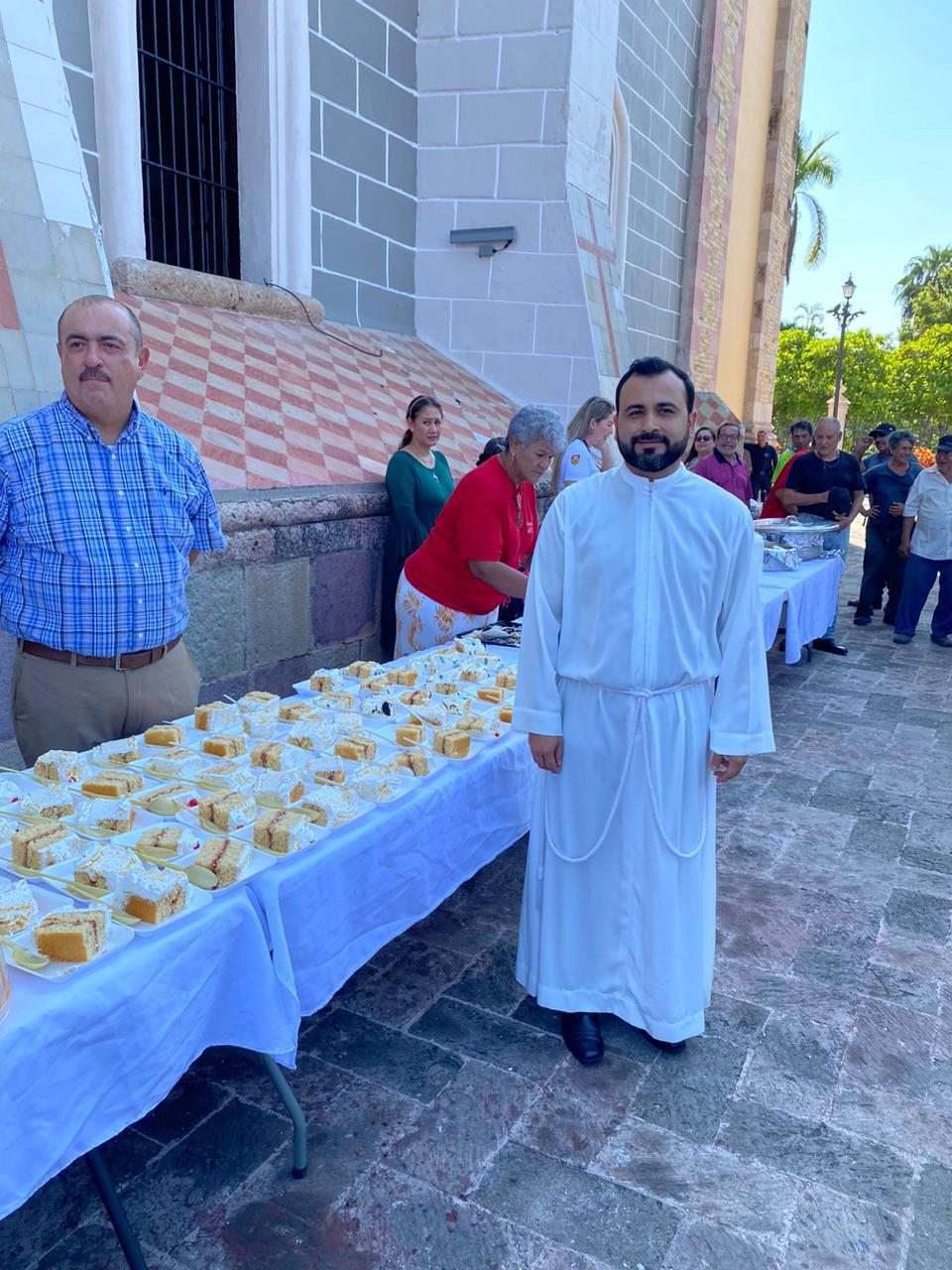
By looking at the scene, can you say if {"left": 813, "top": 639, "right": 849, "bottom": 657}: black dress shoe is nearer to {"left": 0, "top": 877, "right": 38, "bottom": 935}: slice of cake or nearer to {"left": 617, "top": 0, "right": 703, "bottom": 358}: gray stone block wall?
{"left": 617, "top": 0, "right": 703, "bottom": 358}: gray stone block wall

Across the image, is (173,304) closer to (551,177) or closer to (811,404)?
(551,177)

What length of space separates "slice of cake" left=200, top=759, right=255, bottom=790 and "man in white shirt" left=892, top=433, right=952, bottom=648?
728 cm

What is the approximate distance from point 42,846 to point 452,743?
1084 mm

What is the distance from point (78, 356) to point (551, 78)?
7425 millimetres

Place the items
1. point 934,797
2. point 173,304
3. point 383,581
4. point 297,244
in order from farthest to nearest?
1. point 297,244
2. point 173,304
3. point 383,581
4. point 934,797

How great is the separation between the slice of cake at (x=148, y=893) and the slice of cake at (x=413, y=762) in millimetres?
778

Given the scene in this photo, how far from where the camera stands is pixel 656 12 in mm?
11711

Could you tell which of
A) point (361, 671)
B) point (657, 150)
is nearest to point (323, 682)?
point (361, 671)

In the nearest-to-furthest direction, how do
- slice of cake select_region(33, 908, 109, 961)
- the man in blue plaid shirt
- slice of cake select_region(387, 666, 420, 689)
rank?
slice of cake select_region(33, 908, 109, 961) < the man in blue plaid shirt < slice of cake select_region(387, 666, 420, 689)

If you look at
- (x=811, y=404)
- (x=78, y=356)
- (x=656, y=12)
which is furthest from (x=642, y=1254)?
(x=811, y=404)

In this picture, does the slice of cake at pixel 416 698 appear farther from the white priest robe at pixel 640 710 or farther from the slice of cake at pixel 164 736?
the slice of cake at pixel 164 736

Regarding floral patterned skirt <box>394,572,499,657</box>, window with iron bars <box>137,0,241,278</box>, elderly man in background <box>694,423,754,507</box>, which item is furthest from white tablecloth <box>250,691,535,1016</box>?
window with iron bars <box>137,0,241,278</box>

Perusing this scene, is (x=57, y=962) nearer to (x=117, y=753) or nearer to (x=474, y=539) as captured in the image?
(x=117, y=753)

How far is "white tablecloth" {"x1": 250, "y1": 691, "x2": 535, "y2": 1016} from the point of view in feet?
6.23
